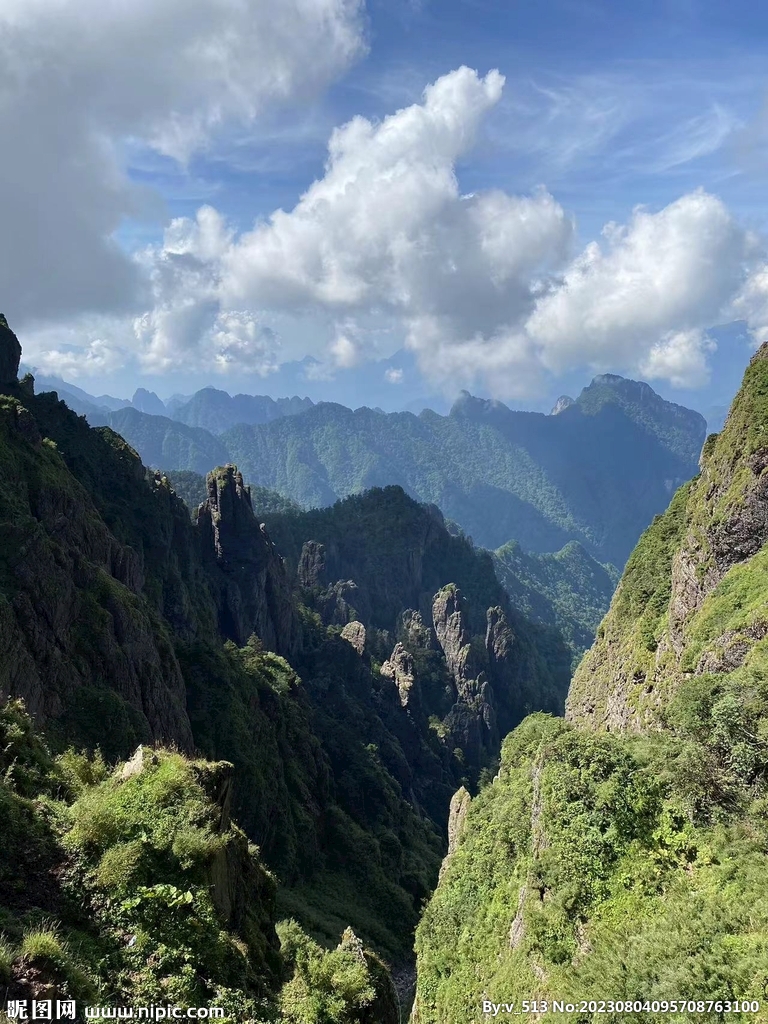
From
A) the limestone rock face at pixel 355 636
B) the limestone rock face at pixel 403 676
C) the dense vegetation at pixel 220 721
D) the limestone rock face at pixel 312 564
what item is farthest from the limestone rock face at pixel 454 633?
the limestone rock face at pixel 312 564

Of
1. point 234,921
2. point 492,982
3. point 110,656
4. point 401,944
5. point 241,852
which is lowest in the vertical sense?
point 401,944

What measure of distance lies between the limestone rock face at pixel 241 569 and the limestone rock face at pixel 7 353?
1540 inches

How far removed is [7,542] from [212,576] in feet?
183

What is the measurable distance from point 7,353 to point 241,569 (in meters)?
46.8

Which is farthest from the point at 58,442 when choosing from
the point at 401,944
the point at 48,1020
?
the point at 48,1020

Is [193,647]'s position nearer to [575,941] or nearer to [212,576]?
[212,576]

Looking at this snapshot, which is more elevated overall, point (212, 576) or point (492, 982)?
point (212, 576)

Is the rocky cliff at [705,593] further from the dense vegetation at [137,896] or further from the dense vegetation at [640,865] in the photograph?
the dense vegetation at [137,896]

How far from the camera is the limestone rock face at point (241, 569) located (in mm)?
99062

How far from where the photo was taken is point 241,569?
10356cm

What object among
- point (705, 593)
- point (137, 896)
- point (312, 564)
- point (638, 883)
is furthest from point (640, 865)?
point (312, 564)

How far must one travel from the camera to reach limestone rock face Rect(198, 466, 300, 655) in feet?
325

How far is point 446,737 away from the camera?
119 metres

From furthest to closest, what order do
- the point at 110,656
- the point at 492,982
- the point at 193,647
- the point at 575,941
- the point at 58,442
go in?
the point at 58,442, the point at 193,647, the point at 110,656, the point at 492,982, the point at 575,941
